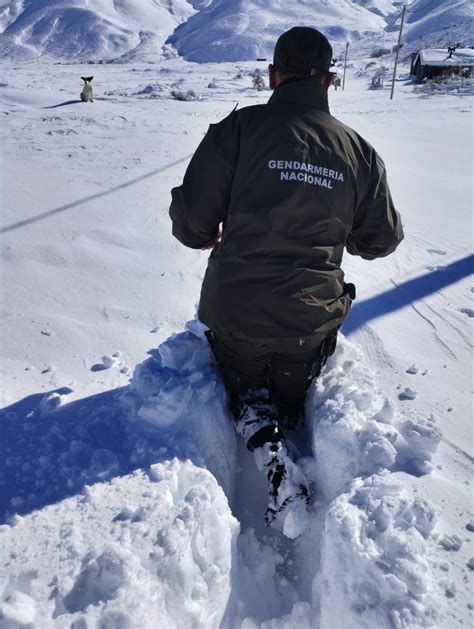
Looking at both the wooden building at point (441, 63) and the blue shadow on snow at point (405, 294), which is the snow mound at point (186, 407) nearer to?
the blue shadow on snow at point (405, 294)

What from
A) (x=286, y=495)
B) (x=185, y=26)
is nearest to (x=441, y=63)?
(x=286, y=495)

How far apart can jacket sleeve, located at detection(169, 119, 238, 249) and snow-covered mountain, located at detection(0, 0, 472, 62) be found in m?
60.4

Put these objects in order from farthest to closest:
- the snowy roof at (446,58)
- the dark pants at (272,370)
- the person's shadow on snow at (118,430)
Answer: the snowy roof at (446,58) → the dark pants at (272,370) → the person's shadow on snow at (118,430)

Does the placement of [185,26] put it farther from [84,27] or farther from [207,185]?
[207,185]

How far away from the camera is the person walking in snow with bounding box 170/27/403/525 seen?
1.56 metres

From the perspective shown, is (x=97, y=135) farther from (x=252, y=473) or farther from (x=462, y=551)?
(x=462, y=551)

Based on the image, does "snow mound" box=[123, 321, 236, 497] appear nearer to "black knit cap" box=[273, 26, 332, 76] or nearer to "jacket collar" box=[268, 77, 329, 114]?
"jacket collar" box=[268, 77, 329, 114]

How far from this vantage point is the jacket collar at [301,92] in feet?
5.24

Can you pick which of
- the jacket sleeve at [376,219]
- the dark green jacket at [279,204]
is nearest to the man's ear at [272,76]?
the dark green jacket at [279,204]

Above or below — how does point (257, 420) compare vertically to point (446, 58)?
below

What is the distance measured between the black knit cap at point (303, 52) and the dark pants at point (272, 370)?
99 cm

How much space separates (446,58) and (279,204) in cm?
3249

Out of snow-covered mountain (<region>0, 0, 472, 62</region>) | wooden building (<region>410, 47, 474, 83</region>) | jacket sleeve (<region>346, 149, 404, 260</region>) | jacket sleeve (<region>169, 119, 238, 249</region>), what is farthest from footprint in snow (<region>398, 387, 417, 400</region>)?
snow-covered mountain (<region>0, 0, 472, 62</region>)

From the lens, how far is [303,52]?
1582 mm
